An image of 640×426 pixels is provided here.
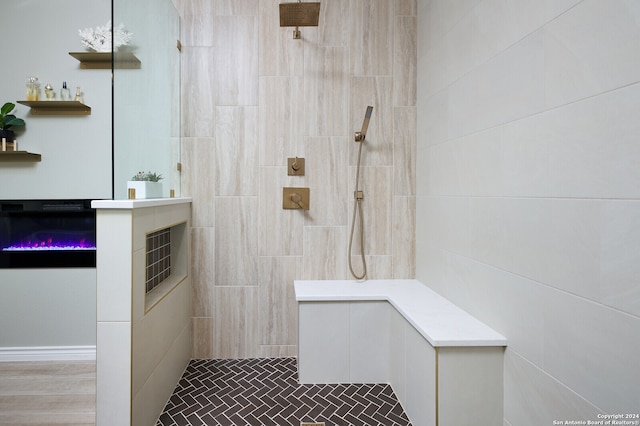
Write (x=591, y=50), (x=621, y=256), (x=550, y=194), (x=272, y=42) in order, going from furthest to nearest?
(x=272, y=42) → (x=550, y=194) → (x=591, y=50) → (x=621, y=256)

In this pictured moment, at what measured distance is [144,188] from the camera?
186 cm

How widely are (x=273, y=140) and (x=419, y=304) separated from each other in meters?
1.45

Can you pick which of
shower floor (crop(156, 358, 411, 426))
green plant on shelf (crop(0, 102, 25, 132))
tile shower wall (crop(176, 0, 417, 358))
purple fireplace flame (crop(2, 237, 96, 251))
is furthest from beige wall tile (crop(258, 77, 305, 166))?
green plant on shelf (crop(0, 102, 25, 132))

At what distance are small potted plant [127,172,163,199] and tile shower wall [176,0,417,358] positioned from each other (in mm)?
539

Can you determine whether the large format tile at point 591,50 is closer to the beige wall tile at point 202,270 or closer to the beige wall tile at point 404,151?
the beige wall tile at point 404,151

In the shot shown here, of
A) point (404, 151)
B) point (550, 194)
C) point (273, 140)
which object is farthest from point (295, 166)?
point (550, 194)

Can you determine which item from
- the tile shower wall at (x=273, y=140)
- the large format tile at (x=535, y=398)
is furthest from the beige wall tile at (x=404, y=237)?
the large format tile at (x=535, y=398)

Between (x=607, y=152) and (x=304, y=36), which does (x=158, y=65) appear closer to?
(x=304, y=36)

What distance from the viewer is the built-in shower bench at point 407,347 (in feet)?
5.11

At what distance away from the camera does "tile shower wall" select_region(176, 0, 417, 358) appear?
2.58 metres

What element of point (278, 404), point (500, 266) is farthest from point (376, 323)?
point (500, 266)

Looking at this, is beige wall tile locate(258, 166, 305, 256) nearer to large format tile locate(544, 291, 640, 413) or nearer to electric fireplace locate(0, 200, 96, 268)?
electric fireplace locate(0, 200, 96, 268)

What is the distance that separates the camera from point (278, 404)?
2049mm

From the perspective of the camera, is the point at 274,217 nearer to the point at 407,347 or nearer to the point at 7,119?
the point at 407,347
